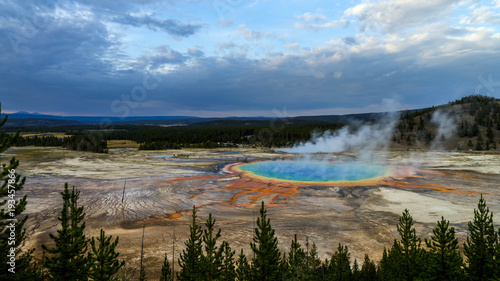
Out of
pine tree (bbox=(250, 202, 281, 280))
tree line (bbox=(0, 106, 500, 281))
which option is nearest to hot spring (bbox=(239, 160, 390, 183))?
tree line (bbox=(0, 106, 500, 281))

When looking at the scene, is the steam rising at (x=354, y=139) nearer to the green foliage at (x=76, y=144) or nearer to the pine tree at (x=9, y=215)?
the green foliage at (x=76, y=144)

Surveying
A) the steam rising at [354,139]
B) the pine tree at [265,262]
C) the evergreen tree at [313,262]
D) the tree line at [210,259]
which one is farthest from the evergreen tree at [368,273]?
the steam rising at [354,139]

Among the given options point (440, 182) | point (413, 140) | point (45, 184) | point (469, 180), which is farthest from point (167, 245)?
point (413, 140)

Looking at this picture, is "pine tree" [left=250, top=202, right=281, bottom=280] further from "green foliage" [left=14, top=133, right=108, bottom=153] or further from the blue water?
"green foliage" [left=14, top=133, right=108, bottom=153]

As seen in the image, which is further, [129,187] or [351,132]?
[351,132]

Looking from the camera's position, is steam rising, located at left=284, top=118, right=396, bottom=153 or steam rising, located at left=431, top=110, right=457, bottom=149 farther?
steam rising, located at left=284, top=118, right=396, bottom=153

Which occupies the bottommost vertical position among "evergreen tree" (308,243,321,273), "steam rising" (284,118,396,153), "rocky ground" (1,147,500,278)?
"rocky ground" (1,147,500,278)

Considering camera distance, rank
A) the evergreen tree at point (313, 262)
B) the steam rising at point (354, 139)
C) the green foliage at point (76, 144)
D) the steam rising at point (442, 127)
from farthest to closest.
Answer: the steam rising at point (354, 139)
the steam rising at point (442, 127)
the green foliage at point (76, 144)
the evergreen tree at point (313, 262)

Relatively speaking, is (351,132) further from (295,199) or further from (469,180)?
(295,199)

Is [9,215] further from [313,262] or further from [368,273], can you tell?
[368,273]
